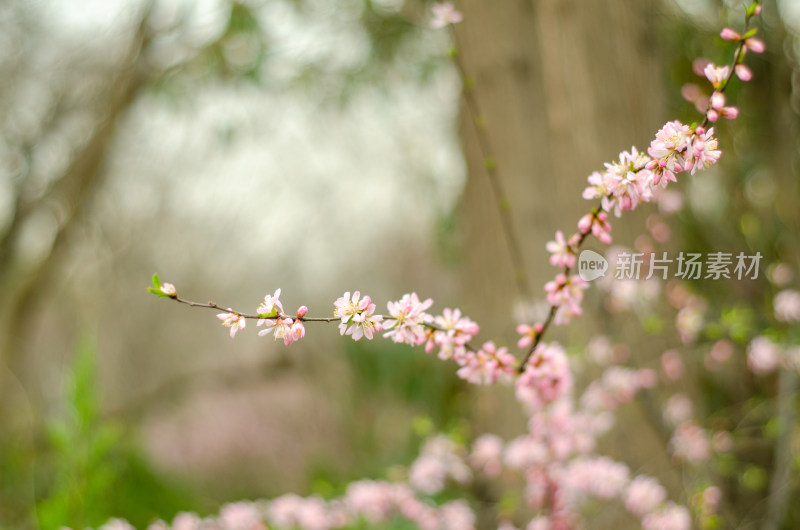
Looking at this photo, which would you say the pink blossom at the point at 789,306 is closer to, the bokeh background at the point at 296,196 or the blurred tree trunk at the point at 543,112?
the bokeh background at the point at 296,196

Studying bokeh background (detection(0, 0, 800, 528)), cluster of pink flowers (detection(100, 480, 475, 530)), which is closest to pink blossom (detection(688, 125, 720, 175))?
bokeh background (detection(0, 0, 800, 528))

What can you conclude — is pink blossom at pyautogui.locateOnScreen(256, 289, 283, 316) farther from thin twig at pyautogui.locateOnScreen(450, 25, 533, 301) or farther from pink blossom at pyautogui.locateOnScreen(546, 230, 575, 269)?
thin twig at pyautogui.locateOnScreen(450, 25, 533, 301)

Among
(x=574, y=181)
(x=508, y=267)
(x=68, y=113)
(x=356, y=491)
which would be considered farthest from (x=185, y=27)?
(x=356, y=491)

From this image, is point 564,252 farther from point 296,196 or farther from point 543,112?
point 296,196

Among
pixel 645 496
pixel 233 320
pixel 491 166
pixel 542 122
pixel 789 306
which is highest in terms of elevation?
pixel 542 122

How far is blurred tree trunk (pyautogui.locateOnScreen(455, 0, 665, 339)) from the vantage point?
5.90 feet

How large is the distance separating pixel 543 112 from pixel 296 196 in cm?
361

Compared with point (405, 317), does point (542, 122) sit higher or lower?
higher

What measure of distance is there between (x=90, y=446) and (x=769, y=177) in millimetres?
2672

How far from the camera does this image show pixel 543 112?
7.11 feet

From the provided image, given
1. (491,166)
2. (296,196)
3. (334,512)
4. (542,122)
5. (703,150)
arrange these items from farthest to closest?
(296,196) < (542,122) < (334,512) < (491,166) < (703,150)

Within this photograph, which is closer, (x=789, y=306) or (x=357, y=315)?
(x=357, y=315)

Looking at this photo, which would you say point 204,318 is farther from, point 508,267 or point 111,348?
point 508,267

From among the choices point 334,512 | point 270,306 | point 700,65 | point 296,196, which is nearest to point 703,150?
point 270,306
